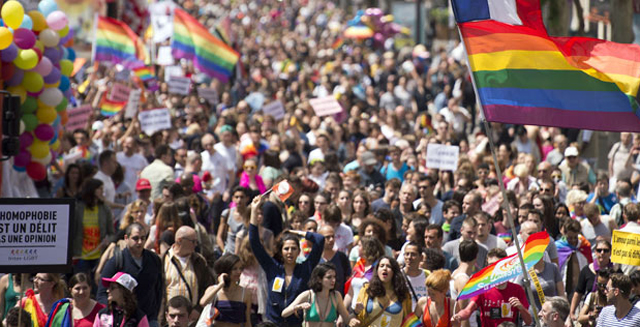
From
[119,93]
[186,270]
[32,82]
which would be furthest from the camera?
[119,93]

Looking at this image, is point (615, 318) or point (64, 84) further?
point (64, 84)

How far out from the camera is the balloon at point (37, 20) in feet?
48.0

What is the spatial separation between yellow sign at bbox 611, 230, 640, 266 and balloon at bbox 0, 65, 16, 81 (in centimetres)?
698

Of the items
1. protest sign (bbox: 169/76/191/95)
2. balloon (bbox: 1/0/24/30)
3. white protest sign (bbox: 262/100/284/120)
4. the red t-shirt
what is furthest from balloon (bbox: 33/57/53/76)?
protest sign (bbox: 169/76/191/95)

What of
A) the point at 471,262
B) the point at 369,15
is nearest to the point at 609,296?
the point at 471,262

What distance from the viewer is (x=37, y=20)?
14672 mm

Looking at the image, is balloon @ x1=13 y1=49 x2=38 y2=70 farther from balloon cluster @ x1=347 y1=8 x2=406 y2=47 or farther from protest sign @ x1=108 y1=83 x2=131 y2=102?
balloon cluster @ x1=347 y1=8 x2=406 y2=47

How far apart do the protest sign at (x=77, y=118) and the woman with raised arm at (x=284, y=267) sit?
6.51 meters

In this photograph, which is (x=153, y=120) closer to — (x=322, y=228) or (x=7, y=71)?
(x=7, y=71)

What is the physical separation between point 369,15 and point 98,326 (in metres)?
36.3

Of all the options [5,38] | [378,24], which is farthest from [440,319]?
[378,24]

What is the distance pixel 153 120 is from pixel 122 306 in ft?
30.0

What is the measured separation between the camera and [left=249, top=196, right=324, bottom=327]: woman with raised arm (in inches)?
400

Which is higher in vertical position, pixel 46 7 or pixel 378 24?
pixel 46 7
